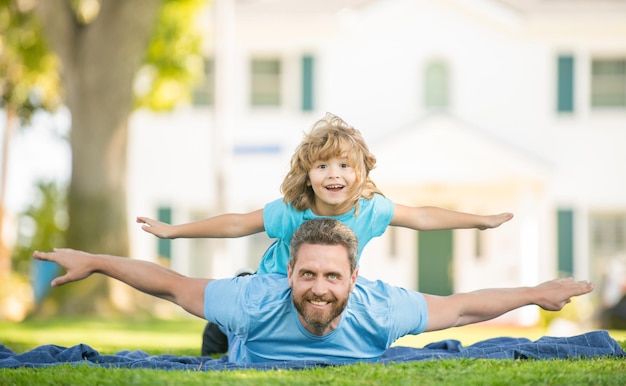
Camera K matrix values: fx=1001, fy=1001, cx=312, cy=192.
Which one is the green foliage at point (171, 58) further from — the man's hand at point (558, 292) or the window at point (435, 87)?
the man's hand at point (558, 292)

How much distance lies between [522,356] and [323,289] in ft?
4.35

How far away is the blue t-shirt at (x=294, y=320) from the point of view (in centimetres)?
573

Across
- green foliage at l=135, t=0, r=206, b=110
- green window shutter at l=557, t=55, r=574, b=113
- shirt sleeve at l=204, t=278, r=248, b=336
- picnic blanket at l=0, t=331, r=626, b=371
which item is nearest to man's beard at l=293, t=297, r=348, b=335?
picnic blanket at l=0, t=331, r=626, b=371

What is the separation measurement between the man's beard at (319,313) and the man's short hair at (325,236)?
21cm

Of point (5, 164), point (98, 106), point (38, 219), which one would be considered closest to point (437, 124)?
point (98, 106)

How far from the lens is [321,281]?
5.44 metres

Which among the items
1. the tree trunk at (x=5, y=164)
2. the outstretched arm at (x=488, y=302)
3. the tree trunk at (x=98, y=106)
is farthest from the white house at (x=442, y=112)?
the outstretched arm at (x=488, y=302)

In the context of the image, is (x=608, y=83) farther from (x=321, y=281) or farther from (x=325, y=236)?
(x=321, y=281)

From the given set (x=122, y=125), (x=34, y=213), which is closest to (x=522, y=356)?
(x=122, y=125)

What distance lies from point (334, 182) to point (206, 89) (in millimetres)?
16884

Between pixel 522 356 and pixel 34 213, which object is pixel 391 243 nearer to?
pixel 34 213

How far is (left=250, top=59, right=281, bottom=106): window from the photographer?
22391 millimetres

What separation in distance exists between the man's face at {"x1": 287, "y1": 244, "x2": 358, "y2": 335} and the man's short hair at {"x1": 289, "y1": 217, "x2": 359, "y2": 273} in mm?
32

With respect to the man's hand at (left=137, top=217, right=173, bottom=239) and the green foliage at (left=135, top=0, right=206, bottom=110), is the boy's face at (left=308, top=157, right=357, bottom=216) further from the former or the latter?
the green foliage at (left=135, top=0, right=206, bottom=110)
